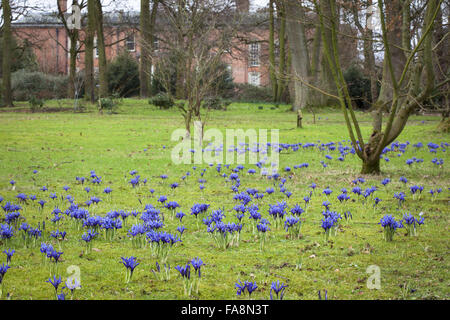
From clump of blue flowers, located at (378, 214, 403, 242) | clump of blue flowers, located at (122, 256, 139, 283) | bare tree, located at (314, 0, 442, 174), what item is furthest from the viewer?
bare tree, located at (314, 0, 442, 174)

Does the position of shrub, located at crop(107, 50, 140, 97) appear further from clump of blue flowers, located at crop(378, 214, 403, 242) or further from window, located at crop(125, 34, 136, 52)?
clump of blue flowers, located at crop(378, 214, 403, 242)

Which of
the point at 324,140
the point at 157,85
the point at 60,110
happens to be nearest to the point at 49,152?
the point at 324,140

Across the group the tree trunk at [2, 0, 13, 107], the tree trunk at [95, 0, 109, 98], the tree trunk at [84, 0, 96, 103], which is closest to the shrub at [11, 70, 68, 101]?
the tree trunk at [2, 0, 13, 107]

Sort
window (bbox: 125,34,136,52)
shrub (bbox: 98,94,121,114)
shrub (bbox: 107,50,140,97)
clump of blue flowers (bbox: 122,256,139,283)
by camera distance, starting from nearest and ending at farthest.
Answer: clump of blue flowers (bbox: 122,256,139,283) < shrub (bbox: 98,94,121,114) < shrub (bbox: 107,50,140,97) < window (bbox: 125,34,136,52)

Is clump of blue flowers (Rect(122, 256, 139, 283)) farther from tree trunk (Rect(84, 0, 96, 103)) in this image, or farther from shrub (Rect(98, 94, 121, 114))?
tree trunk (Rect(84, 0, 96, 103))

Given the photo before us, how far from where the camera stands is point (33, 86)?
42094mm

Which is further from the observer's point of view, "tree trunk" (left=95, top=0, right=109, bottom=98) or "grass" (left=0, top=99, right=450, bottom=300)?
"tree trunk" (left=95, top=0, right=109, bottom=98)

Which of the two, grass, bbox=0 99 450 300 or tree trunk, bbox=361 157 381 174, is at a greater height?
tree trunk, bbox=361 157 381 174

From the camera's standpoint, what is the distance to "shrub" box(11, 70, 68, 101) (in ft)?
136

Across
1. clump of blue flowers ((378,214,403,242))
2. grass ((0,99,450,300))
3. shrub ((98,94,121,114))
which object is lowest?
grass ((0,99,450,300))

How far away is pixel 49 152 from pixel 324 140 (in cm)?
959

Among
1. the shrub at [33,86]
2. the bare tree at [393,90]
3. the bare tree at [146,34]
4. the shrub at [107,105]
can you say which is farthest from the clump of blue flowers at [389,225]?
the shrub at [33,86]
